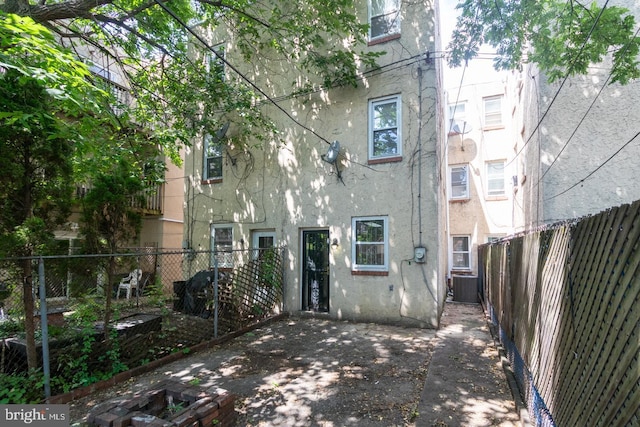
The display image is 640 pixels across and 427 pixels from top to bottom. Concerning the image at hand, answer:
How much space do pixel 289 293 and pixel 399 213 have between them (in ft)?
11.9

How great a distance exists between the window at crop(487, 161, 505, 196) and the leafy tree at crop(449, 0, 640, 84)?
688 cm

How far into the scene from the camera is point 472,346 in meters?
5.84

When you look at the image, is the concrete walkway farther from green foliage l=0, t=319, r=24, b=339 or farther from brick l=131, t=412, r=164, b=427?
green foliage l=0, t=319, r=24, b=339

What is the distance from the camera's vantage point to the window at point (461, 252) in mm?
12977

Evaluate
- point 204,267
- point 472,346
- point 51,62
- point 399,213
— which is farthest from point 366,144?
point 204,267

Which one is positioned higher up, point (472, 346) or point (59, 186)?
point (59, 186)

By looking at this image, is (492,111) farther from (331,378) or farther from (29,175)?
(29,175)

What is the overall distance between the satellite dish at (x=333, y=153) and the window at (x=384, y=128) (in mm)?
839

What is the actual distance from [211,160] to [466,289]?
9.70 m

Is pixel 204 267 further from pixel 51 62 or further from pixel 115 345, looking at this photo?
pixel 51 62

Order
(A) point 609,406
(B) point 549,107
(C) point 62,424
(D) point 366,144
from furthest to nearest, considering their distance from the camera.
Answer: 1. (D) point 366,144
2. (B) point 549,107
3. (C) point 62,424
4. (A) point 609,406

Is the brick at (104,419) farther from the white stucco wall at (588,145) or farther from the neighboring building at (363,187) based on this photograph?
the white stucco wall at (588,145)

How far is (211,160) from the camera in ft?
33.8

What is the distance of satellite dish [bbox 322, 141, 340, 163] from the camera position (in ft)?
25.8
